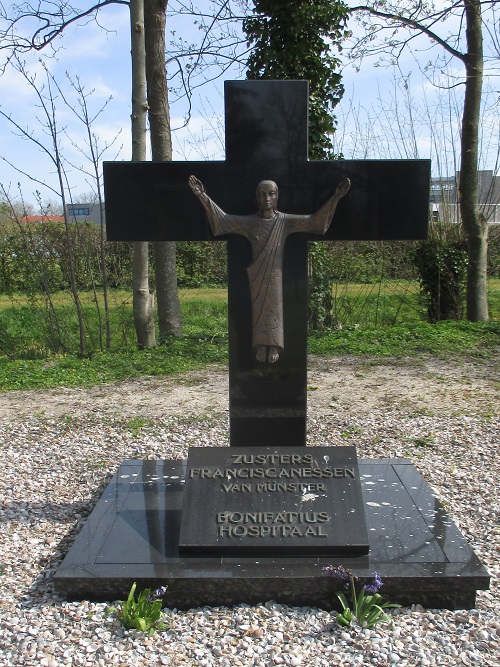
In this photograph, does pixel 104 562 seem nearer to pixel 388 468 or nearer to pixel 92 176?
pixel 388 468

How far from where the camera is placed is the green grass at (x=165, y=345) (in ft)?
24.3

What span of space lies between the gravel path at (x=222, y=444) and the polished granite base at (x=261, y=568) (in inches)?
2.8

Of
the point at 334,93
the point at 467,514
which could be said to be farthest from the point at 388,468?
the point at 334,93

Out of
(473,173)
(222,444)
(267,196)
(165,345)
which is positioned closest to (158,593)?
(267,196)

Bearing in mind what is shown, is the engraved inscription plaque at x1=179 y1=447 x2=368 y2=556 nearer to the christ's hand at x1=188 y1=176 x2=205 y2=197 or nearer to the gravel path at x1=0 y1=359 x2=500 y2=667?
the gravel path at x1=0 y1=359 x2=500 y2=667

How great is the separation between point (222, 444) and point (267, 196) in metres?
2.55

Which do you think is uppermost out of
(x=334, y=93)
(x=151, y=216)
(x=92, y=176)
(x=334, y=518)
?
(x=334, y=93)

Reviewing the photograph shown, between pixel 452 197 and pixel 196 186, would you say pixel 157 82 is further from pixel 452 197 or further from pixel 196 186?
pixel 452 197

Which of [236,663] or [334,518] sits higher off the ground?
[334,518]

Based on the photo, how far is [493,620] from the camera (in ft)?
8.73

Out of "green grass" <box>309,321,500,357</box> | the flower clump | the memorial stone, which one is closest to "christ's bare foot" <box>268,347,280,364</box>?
the memorial stone

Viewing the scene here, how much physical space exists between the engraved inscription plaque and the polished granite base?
7 cm

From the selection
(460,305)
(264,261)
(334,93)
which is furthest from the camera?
(460,305)

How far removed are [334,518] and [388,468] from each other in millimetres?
1104
